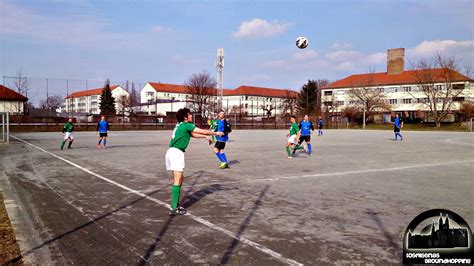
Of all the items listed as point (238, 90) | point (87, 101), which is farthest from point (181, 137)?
point (238, 90)

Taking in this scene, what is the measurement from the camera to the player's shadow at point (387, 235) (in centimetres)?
429

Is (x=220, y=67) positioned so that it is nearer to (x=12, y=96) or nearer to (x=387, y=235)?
(x=12, y=96)

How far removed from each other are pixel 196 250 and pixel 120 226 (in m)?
1.65

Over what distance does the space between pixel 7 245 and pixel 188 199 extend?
345 cm

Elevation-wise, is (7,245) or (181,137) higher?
(181,137)

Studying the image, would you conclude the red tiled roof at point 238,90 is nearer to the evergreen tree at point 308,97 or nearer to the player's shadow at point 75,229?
the evergreen tree at point 308,97

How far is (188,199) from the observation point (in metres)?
7.35

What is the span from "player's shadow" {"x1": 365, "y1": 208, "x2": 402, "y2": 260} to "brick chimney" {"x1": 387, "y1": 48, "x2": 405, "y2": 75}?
9335cm

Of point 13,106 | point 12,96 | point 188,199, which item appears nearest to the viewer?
point 188,199

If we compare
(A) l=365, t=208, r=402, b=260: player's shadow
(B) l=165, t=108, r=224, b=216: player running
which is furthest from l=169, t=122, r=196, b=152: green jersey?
(A) l=365, t=208, r=402, b=260: player's shadow

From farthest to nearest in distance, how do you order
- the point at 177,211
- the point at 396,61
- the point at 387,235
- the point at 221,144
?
the point at 396,61 < the point at 221,144 < the point at 177,211 < the point at 387,235

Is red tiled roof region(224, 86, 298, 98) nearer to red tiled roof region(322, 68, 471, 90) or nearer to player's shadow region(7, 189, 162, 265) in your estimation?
red tiled roof region(322, 68, 471, 90)

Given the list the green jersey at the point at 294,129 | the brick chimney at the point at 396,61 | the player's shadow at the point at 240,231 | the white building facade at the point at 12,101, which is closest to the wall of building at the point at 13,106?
the white building facade at the point at 12,101

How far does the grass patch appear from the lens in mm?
4038
